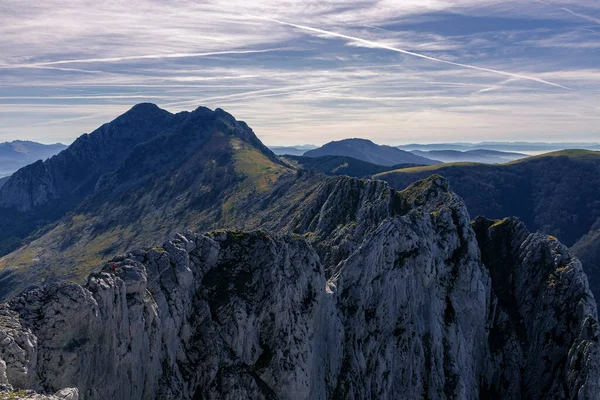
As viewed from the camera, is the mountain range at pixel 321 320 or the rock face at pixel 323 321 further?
the rock face at pixel 323 321

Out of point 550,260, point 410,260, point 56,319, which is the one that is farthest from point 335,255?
point 56,319

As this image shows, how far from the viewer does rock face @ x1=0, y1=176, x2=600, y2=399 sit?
58.0m

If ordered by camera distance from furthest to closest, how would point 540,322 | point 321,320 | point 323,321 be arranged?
point 540,322, point 323,321, point 321,320

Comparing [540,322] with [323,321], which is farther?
[540,322]

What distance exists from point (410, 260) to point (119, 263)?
6149cm

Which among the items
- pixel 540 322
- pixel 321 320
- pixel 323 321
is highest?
pixel 321 320

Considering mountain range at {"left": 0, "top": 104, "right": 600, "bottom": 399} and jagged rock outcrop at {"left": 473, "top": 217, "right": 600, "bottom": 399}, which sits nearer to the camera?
mountain range at {"left": 0, "top": 104, "right": 600, "bottom": 399}

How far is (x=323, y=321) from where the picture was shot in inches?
3529

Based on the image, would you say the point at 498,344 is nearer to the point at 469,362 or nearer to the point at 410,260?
the point at 469,362

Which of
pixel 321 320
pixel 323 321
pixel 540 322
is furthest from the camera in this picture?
pixel 540 322

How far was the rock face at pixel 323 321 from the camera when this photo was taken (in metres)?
58.0

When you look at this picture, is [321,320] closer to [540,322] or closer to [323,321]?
[323,321]

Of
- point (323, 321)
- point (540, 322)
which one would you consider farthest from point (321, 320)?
point (540, 322)

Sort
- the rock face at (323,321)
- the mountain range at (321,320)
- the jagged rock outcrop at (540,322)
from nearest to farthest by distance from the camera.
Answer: the mountain range at (321,320) → the rock face at (323,321) → the jagged rock outcrop at (540,322)
